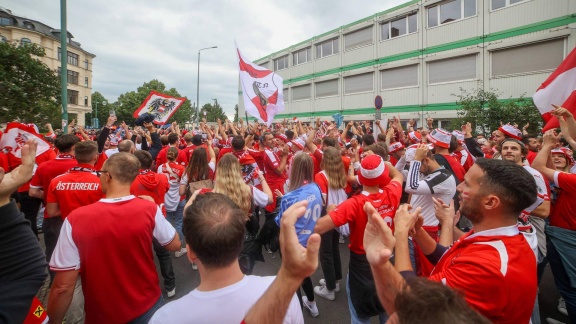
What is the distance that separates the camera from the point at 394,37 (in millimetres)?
23375

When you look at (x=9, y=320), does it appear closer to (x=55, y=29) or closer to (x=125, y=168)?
(x=125, y=168)

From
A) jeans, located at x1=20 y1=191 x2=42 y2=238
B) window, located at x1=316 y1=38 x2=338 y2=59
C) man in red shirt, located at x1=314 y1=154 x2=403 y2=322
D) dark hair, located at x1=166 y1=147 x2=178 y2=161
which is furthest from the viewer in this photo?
window, located at x1=316 y1=38 x2=338 y2=59

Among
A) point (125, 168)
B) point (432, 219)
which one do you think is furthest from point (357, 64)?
point (125, 168)

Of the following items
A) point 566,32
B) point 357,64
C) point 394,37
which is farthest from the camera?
point 357,64

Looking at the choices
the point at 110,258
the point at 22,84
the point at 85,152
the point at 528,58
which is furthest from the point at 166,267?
the point at 528,58

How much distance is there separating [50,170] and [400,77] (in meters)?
23.5

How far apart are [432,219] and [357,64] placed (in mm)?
25082

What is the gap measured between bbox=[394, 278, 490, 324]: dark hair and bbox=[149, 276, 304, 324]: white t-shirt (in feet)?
1.77

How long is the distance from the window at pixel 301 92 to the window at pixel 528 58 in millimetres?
18230

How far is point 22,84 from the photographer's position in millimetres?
7484

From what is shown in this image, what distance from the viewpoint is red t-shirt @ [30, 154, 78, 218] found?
4043 millimetres

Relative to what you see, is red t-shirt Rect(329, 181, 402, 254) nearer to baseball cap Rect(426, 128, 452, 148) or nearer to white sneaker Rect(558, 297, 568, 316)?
baseball cap Rect(426, 128, 452, 148)

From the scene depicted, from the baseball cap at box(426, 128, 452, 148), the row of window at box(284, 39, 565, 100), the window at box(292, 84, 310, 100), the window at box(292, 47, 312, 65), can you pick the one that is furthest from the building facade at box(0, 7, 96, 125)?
the baseball cap at box(426, 128, 452, 148)

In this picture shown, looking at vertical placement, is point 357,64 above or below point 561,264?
above
